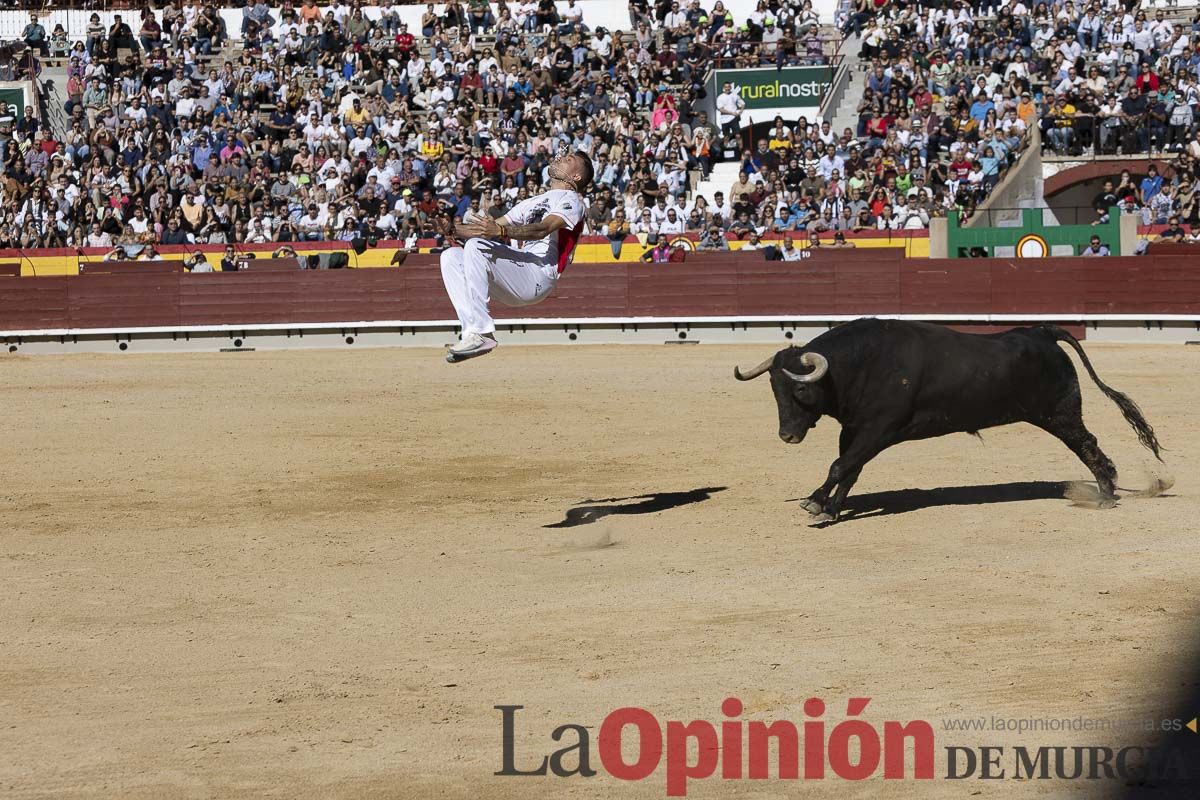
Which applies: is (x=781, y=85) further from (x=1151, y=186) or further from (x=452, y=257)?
(x=452, y=257)

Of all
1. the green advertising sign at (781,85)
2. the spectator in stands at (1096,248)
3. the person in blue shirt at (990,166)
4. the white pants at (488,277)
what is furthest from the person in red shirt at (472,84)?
the white pants at (488,277)

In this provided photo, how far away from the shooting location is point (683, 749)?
5.25 metres

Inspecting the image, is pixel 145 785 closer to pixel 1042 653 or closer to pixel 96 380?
pixel 1042 653

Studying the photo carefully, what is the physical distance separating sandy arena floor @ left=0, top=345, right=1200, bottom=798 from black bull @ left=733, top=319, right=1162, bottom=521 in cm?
53

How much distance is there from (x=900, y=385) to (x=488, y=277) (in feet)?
8.43

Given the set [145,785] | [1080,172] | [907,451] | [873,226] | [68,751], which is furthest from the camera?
[1080,172]

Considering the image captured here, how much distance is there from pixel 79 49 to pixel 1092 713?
27.7m

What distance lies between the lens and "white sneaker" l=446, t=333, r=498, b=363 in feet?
26.8

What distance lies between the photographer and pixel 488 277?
8.38 metres

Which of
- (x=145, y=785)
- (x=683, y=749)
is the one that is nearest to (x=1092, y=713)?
(x=683, y=749)

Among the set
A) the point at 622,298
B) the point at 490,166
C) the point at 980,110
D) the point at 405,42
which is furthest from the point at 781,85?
the point at 405,42

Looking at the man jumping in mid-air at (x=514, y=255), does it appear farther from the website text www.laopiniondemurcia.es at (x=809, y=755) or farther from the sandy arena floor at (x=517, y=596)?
the website text www.laopiniondemurcia.es at (x=809, y=755)

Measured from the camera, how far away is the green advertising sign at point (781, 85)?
26.5 m

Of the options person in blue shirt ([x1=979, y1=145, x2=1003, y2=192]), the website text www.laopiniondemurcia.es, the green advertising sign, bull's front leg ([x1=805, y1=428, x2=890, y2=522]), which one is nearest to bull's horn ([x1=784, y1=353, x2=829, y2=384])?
bull's front leg ([x1=805, y1=428, x2=890, y2=522])
